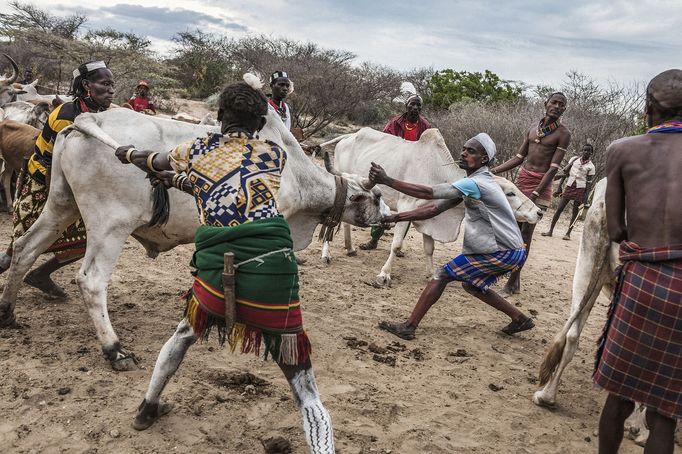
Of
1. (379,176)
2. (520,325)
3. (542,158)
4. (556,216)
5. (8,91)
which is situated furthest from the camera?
(556,216)

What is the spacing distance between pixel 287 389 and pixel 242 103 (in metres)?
1.97

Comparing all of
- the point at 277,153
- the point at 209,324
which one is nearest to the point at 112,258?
the point at 209,324

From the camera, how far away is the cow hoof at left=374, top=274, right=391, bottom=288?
22.0 feet

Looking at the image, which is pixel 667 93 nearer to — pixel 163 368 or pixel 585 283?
pixel 585 283

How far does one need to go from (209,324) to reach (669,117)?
2256 millimetres

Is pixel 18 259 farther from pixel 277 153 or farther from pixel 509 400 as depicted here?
pixel 509 400

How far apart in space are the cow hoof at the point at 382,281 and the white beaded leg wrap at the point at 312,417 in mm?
3922

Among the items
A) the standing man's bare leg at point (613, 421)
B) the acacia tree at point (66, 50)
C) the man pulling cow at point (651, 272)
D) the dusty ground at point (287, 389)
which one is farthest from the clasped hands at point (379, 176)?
the acacia tree at point (66, 50)

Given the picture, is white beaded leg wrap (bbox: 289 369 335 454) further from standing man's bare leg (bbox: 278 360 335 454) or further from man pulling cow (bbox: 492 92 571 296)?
man pulling cow (bbox: 492 92 571 296)

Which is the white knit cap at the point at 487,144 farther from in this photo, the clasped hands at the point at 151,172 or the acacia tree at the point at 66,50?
the acacia tree at the point at 66,50

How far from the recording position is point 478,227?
4.77 m

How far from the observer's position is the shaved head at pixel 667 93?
8.59ft

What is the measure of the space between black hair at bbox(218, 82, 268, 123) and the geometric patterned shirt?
3.7 inches

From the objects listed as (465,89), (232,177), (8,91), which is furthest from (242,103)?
(465,89)
